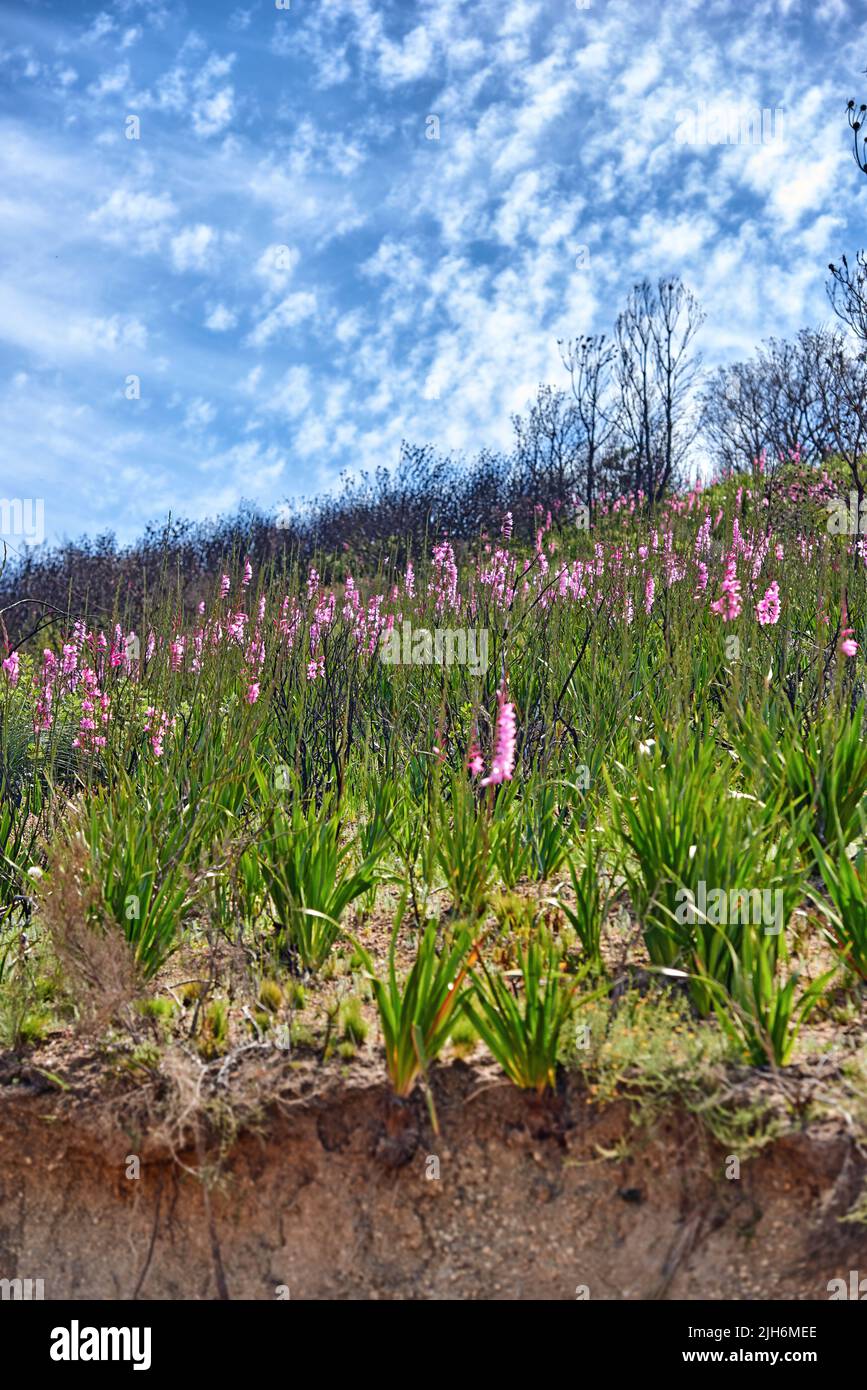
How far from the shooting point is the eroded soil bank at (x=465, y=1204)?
3.46 meters

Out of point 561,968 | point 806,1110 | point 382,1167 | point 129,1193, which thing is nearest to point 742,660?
point 561,968

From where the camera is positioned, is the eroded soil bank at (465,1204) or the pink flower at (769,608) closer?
the eroded soil bank at (465,1204)

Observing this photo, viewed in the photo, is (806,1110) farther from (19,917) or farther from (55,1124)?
(19,917)

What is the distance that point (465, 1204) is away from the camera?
3.59 m
